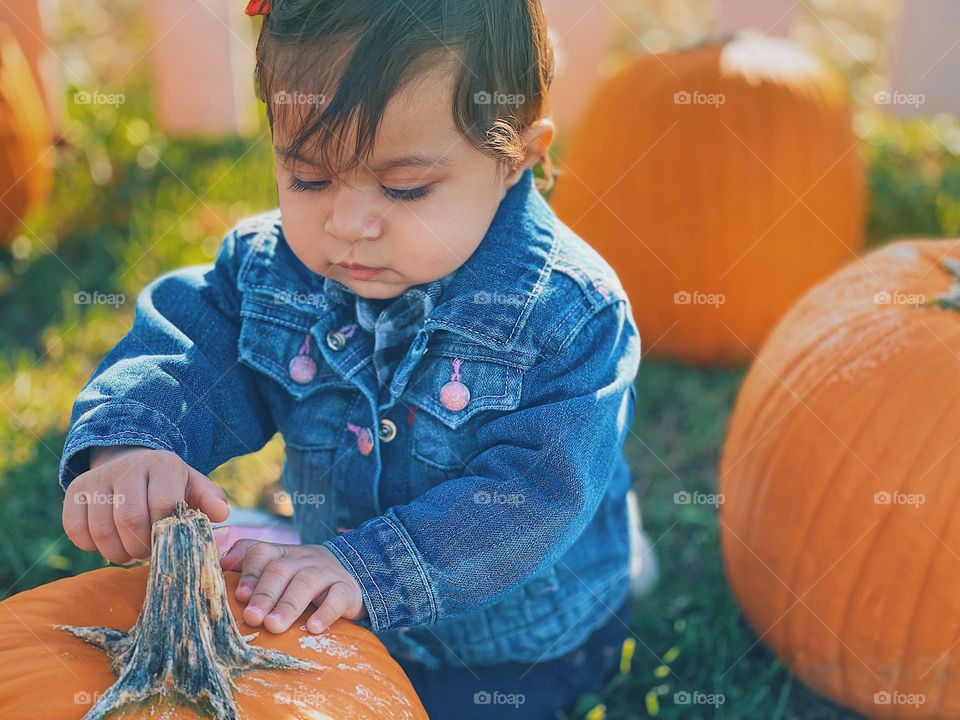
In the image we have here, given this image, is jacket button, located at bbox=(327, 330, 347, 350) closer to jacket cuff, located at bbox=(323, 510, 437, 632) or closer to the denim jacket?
the denim jacket

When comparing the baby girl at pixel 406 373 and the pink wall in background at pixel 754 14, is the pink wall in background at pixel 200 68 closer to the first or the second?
the pink wall in background at pixel 754 14

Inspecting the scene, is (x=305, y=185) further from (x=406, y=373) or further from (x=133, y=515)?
(x=133, y=515)

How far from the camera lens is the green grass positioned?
224 cm

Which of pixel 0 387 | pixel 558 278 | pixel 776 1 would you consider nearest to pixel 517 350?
pixel 558 278

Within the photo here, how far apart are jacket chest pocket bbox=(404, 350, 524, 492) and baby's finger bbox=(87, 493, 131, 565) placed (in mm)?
515

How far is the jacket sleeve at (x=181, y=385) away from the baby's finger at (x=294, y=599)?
323 millimetres

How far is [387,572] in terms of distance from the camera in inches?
62.2

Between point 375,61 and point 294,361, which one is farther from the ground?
point 375,61

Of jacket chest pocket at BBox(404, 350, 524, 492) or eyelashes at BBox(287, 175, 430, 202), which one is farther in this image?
jacket chest pocket at BBox(404, 350, 524, 492)

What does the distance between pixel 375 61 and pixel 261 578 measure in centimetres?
74

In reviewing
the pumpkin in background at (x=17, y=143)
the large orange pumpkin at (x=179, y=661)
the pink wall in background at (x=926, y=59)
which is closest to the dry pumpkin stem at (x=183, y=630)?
the large orange pumpkin at (x=179, y=661)

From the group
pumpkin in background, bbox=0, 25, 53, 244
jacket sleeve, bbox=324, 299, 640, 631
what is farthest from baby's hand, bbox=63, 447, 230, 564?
pumpkin in background, bbox=0, 25, 53, 244

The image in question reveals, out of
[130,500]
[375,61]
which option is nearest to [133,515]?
[130,500]

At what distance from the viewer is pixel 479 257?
5.82 ft
